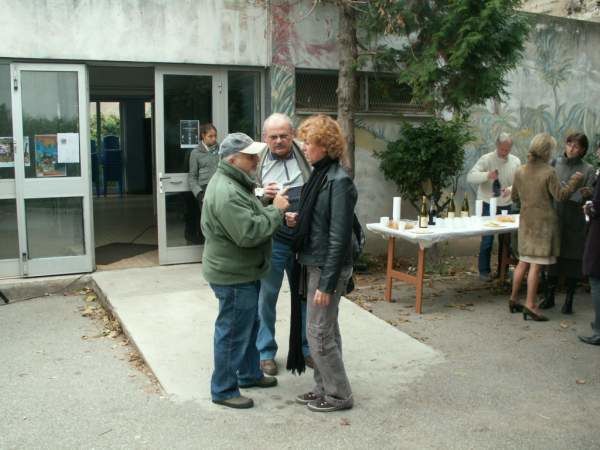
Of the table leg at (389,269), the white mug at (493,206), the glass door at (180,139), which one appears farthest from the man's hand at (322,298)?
the glass door at (180,139)

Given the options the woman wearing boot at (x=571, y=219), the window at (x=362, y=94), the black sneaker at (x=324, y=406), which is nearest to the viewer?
the black sneaker at (x=324, y=406)

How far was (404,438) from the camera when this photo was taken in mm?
4254

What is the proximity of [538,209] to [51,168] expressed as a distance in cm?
559

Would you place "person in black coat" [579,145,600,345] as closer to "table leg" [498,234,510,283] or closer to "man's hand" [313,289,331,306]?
"table leg" [498,234,510,283]

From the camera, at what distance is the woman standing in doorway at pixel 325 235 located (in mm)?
4207

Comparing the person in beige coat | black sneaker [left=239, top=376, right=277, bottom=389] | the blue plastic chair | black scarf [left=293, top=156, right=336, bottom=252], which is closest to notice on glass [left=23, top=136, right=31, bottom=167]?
black sneaker [left=239, top=376, right=277, bottom=389]

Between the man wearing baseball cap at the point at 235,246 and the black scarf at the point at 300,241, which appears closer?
the man wearing baseball cap at the point at 235,246

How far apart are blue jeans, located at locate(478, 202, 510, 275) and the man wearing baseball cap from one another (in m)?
4.76

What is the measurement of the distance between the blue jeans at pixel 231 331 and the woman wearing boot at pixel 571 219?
3.97 m

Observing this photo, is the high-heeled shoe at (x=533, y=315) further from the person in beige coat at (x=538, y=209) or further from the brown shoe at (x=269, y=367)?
the brown shoe at (x=269, y=367)

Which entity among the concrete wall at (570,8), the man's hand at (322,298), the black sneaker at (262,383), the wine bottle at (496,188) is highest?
the concrete wall at (570,8)

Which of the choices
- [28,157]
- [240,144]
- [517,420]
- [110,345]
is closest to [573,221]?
[517,420]

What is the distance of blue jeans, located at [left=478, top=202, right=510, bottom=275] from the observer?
8.59m

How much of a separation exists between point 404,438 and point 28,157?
5792mm
